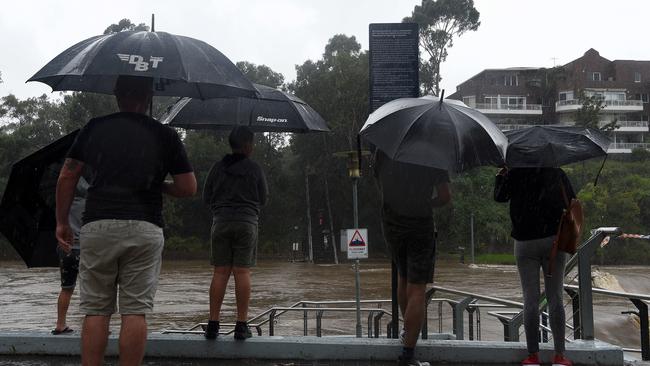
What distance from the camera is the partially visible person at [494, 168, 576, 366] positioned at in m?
4.98

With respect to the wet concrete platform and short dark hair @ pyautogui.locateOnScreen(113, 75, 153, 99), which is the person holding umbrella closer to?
the wet concrete platform

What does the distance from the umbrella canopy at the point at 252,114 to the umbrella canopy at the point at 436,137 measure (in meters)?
1.44

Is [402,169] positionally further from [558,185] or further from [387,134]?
[558,185]

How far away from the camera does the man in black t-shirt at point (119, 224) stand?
384 centimetres

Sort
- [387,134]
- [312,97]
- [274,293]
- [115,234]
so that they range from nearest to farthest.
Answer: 1. [115,234]
2. [387,134]
3. [274,293]
4. [312,97]

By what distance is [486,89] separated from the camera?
76375 millimetres

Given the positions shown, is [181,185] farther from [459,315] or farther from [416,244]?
[459,315]

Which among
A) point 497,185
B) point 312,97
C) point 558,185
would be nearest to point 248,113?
point 497,185

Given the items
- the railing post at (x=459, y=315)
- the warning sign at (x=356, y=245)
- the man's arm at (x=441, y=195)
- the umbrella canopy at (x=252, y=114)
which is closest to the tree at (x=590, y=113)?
the warning sign at (x=356, y=245)

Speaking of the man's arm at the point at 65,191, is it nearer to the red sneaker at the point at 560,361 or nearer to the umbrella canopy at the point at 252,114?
the umbrella canopy at the point at 252,114

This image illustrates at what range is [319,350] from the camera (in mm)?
5434

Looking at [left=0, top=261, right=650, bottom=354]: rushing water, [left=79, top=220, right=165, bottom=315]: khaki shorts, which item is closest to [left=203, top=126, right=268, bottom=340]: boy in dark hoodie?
[left=79, top=220, right=165, bottom=315]: khaki shorts

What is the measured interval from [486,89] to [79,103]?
42.8 metres

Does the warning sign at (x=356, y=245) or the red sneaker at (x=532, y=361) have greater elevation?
the warning sign at (x=356, y=245)
